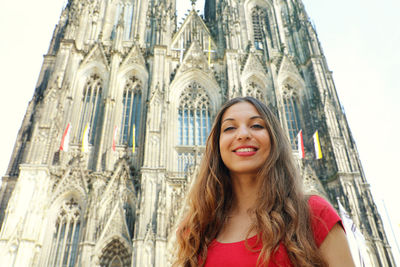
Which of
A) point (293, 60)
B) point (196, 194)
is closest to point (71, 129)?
point (293, 60)

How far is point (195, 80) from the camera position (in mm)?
18641

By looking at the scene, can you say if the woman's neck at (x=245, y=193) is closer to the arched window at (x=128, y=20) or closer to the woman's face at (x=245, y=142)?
the woman's face at (x=245, y=142)

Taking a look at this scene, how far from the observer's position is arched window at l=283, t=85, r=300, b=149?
17.6 m

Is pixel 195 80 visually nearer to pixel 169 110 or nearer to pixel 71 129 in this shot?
pixel 169 110

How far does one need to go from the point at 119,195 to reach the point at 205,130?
238 inches

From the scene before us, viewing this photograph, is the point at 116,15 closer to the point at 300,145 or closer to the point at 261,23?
the point at 261,23

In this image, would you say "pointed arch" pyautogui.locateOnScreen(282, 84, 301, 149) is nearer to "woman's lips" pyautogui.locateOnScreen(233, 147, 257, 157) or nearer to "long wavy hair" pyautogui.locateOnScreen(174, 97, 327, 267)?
"long wavy hair" pyautogui.locateOnScreen(174, 97, 327, 267)

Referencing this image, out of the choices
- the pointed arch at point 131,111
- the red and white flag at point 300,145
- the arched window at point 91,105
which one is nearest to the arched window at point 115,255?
the pointed arch at point 131,111

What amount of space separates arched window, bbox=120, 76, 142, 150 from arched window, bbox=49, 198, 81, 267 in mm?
4147

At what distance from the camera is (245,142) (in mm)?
1856

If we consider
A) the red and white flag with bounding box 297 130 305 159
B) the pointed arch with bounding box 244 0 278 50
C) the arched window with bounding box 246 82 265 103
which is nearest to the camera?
the red and white flag with bounding box 297 130 305 159

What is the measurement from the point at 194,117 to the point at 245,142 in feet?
52.0

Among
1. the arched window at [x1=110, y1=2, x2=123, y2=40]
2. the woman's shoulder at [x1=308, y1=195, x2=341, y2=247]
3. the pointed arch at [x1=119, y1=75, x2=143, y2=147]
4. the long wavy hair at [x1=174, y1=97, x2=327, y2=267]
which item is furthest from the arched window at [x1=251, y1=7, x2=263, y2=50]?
the woman's shoulder at [x1=308, y1=195, x2=341, y2=247]

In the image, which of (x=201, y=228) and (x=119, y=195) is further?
(x=119, y=195)
